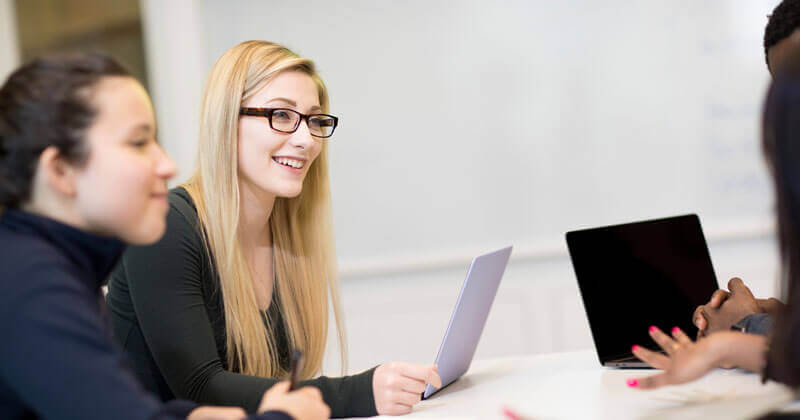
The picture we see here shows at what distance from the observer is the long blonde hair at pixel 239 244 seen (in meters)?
1.42

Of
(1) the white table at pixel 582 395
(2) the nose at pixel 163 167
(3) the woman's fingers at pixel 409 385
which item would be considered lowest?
(1) the white table at pixel 582 395

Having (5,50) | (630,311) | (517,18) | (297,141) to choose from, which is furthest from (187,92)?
(630,311)

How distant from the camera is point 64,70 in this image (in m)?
0.88

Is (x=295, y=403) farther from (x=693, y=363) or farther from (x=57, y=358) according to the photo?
(x=693, y=363)

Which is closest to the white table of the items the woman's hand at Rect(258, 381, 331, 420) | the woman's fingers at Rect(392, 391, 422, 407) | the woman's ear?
the woman's fingers at Rect(392, 391, 422, 407)

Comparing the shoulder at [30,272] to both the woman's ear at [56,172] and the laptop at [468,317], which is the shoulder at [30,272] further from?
the laptop at [468,317]

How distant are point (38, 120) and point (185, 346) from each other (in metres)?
0.53

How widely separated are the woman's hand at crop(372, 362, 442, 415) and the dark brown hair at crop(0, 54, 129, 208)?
0.62m

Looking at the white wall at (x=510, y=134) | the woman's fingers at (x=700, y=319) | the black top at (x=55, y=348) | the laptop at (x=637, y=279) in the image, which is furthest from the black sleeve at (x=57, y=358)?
the white wall at (x=510, y=134)

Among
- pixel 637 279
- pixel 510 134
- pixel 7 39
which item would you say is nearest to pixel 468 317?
pixel 637 279

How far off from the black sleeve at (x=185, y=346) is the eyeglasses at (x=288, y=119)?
0.34 m

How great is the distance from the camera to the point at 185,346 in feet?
4.11

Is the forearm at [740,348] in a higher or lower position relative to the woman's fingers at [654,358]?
higher

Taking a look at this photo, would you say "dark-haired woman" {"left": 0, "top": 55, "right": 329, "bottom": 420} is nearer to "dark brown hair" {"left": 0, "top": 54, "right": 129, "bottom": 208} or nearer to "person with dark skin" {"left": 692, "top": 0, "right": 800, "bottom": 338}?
"dark brown hair" {"left": 0, "top": 54, "right": 129, "bottom": 208}
